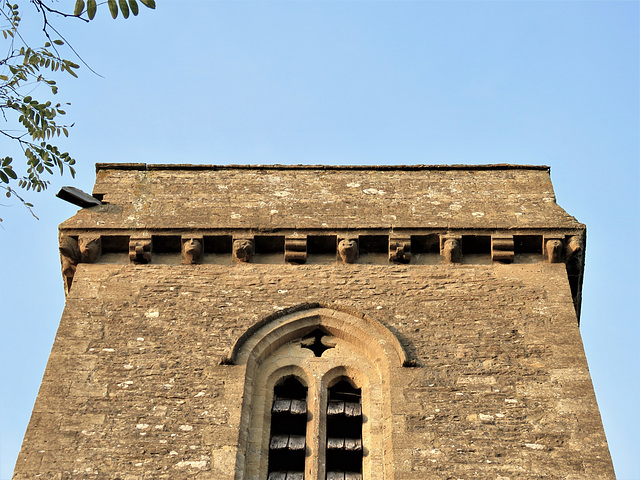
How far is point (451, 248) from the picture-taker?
45.8ft

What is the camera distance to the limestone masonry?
11.5m

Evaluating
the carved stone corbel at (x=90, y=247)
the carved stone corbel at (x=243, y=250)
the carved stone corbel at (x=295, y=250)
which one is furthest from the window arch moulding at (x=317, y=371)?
the carved stone corbel at (x=90, y=247)

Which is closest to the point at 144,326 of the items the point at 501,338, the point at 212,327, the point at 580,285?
the point at 212,327

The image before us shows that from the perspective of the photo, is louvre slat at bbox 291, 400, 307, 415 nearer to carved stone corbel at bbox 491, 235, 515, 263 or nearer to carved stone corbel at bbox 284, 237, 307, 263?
carved stone corbel at bbox 284, 237, 307, 263

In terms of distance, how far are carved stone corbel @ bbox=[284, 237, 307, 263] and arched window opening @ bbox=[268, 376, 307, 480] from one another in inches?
65.6

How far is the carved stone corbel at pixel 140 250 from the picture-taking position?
45.8 ft

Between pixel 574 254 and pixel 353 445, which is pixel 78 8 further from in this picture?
pixel 574 254

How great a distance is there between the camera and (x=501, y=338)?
12.8 metres

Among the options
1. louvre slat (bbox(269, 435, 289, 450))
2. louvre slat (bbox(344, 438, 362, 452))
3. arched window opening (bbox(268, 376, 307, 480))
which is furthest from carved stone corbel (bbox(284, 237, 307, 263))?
louvre slat (bbox(344, 438, 362, 452))

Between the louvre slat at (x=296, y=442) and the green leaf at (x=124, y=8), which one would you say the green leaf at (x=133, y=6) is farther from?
the louvre slat at (x=296, y=442)

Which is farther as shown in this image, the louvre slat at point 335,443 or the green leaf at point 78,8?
the louvre slat at point 335,443


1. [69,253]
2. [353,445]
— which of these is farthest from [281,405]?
[69,253]

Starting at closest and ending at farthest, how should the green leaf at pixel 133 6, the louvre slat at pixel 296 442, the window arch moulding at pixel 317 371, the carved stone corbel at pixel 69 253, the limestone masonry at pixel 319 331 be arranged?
the green leaf at pixel 133 6 < the limestone masonry at pixel 319 331 < the window arch moulding at pixel 317 371 < the louvre slat at pixel 296 442 < the carved stone corbel at pixel 69 253

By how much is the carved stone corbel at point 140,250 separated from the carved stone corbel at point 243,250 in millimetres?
965
